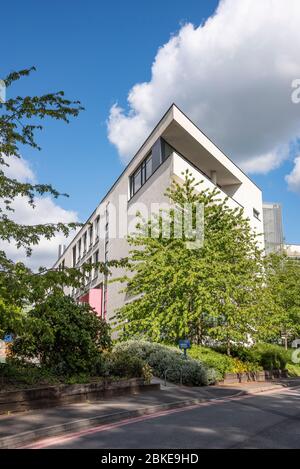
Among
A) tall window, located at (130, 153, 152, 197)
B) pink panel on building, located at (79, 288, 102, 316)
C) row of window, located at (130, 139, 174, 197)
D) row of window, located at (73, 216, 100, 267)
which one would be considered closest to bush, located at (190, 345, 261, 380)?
row of window, located at (130, 139, 174, 197)

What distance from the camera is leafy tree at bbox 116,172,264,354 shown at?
2144 cm

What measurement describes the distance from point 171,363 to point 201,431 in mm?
9721

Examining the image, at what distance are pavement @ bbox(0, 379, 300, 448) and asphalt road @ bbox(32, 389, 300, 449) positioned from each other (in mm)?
306

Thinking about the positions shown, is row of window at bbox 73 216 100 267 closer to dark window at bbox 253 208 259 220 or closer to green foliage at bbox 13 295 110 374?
dark window at bbox 253 208 259 220

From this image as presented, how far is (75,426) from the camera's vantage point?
915 centimetres

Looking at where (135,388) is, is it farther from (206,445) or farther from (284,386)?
(284,386)

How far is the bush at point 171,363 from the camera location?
17812mm

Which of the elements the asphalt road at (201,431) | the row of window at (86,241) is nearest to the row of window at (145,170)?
the row of window at (86,241)

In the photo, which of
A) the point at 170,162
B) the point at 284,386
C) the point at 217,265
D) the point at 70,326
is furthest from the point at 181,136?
the point at 70,326

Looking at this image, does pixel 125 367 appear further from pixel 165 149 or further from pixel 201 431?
pixel 165 149

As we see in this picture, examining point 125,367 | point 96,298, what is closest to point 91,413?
point 125,367

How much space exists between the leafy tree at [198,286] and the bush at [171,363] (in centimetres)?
190

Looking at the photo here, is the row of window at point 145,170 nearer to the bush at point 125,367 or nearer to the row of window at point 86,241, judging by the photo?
the row of window at point 86,241

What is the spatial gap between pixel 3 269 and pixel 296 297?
26696 mm
